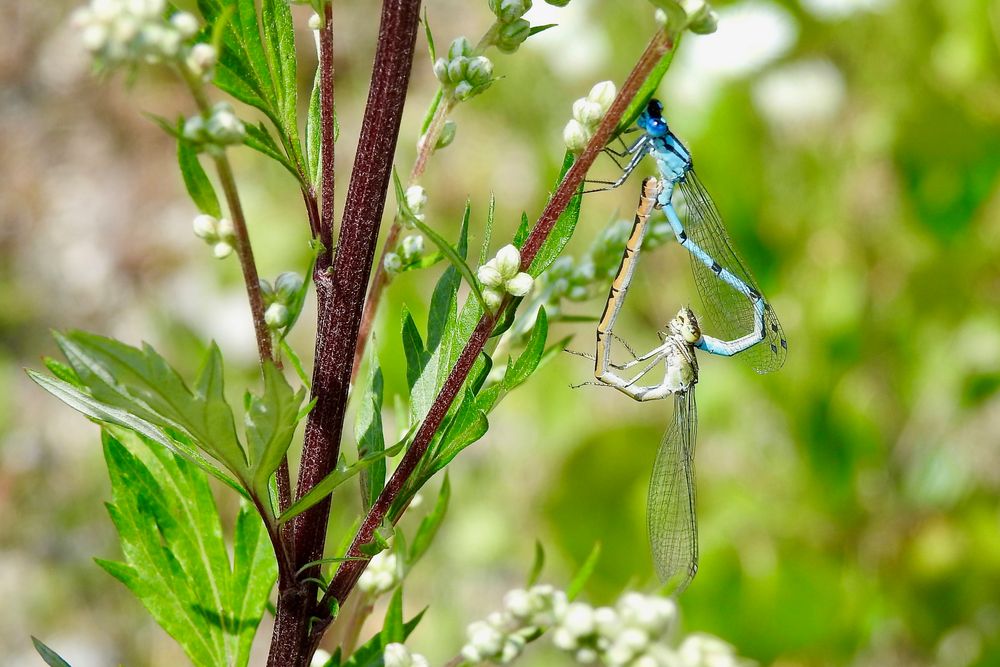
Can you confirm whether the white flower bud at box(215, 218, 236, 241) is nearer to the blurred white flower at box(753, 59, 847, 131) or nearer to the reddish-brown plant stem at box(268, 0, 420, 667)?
the reddish-brown plant stem at box(268, 0, 420, 667)

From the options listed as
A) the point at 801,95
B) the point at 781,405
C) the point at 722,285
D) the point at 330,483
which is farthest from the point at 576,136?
the point at 801,95

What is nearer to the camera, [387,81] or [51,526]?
[387,81]

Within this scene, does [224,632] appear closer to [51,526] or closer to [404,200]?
[404,200]

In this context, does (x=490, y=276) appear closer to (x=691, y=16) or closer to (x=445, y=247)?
(x=445, y=247)

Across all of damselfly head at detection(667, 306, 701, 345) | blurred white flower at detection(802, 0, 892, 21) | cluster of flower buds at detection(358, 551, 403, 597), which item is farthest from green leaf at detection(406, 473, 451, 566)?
blurred white flower at detection(802, 0, 892, 21)

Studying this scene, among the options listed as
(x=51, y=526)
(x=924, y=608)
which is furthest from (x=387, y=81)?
(x=51, y=526)

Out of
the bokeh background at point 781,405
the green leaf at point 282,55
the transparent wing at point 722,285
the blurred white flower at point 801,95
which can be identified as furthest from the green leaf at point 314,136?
the blurred white flower at point 801,95

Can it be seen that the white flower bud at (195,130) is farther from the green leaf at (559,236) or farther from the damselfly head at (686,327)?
the damselfly head at (686,327)
